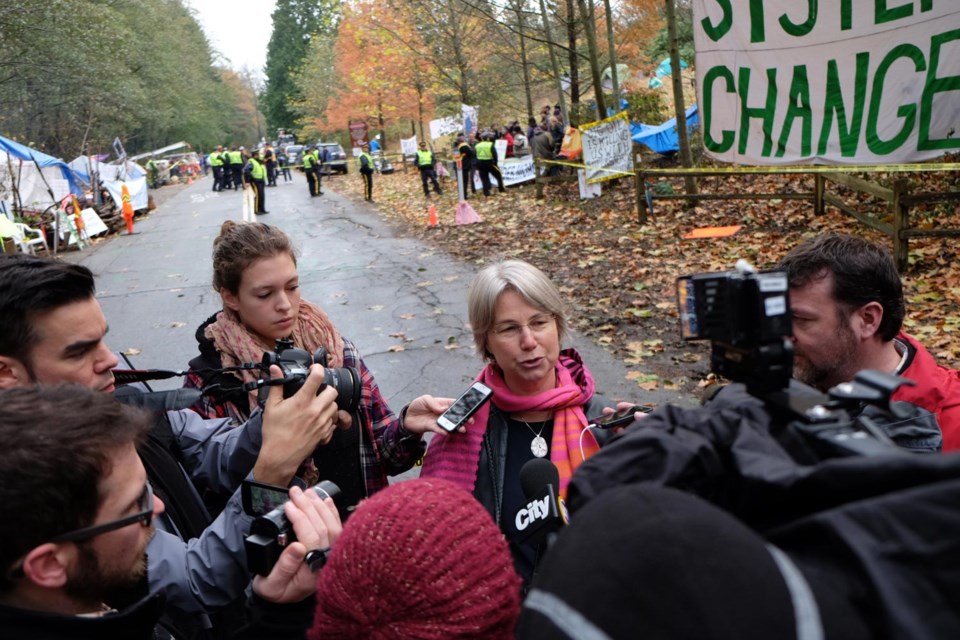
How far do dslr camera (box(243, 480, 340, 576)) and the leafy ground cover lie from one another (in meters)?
4.30

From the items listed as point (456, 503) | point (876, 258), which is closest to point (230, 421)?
point (456, 503)

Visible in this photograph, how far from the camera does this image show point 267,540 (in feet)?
5.32

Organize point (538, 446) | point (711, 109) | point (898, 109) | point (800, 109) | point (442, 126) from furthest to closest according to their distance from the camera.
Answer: point (442, 126) < point (711, 109) < point (800, 109) < point (898, 109) < point (538, 446)

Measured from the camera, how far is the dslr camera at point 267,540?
1.60 metres

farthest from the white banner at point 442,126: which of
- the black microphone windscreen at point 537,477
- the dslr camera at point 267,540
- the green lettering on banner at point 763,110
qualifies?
the dslr camera at point 267,540

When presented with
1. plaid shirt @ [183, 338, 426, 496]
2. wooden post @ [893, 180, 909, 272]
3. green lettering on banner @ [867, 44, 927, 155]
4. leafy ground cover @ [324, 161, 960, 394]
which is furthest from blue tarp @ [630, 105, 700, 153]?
plaid shirt @ [183, 338, 426, 496]

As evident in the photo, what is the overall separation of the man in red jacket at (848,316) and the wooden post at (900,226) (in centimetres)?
560

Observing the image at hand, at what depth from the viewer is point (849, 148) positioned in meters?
5.77

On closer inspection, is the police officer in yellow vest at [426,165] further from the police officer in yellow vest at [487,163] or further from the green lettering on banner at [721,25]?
the green lettering on banner at [721,25]

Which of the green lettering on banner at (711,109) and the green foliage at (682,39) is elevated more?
the green foliage at (682,39)

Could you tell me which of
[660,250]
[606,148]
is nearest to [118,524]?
[660,250]

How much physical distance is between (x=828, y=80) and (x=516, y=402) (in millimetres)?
4858

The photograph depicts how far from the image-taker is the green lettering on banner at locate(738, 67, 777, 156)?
597 centimetres

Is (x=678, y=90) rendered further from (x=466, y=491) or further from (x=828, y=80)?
(x=466, y=491)
